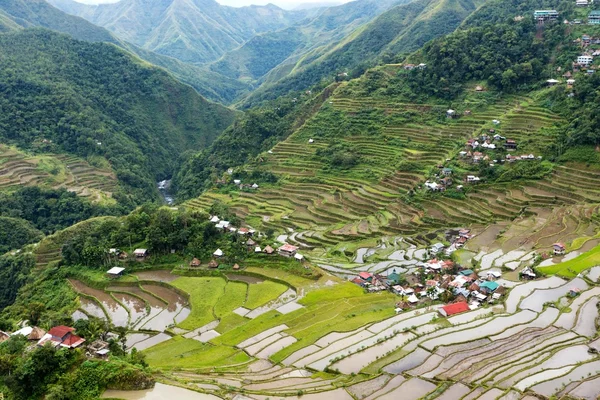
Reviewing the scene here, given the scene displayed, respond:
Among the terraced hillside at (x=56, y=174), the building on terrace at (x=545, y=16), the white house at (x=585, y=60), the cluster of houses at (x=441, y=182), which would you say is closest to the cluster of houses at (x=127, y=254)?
the cluster of houses at (x=441, y=182)

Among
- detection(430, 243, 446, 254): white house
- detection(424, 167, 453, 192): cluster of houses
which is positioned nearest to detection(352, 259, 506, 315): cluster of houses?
detection(430, 243, 446, 254): white house

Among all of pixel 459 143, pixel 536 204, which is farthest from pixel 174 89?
pixel 536 204

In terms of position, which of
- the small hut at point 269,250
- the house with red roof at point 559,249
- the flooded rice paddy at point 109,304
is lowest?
the flooded rice paddy at point 109,304

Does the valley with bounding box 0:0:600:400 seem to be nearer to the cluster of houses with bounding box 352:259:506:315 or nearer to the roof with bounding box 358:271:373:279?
the cluster of houses with bounding box 352:259:506:315

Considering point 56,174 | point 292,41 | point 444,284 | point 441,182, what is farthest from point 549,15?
point 292,41

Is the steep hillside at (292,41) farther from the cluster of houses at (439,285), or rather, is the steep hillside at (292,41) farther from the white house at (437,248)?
the cluster of houses at (439,285)

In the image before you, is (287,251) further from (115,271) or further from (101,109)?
(101,109)

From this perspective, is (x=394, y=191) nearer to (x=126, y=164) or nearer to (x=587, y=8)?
(x=587, y=8)

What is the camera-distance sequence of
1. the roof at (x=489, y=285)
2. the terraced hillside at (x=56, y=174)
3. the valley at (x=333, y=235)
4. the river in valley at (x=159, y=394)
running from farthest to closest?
the terraced hillside at (x=56, y=174) → the roof at (x=489, y=285) → the valley at (x=333, y=235) → the river in valley at (x=159, y=394)

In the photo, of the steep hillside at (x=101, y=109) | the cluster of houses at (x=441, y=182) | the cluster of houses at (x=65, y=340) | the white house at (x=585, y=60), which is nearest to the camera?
the cluster of houses at (x=65, y=340)
